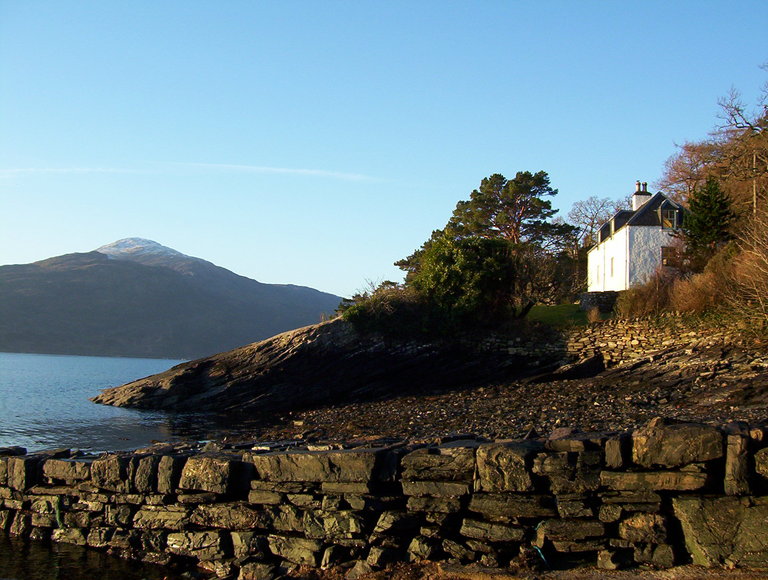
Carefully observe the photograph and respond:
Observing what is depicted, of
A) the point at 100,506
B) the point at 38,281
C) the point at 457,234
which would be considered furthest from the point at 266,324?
the point at 100,506

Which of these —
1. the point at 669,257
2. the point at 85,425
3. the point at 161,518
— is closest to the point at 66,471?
the point at 161,518

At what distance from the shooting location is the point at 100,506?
11.0m

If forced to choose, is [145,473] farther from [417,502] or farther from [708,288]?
[708,288]

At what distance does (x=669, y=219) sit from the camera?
38531 millimetres

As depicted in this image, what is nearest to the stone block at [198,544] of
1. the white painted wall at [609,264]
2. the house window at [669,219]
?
the white painted wall at [609,264]

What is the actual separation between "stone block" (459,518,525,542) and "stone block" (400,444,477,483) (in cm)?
60

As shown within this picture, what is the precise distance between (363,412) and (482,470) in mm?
18630

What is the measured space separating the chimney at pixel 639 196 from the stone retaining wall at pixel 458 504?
119 feet

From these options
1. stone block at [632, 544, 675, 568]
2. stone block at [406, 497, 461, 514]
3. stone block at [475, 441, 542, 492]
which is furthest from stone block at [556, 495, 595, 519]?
stone block at [406, 497, 461, 514]

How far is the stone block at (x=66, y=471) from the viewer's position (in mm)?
11266

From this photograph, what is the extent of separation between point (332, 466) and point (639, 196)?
39008mm

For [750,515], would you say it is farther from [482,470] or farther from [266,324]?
[266,324]

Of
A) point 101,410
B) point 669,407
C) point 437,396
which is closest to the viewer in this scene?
point 669,407

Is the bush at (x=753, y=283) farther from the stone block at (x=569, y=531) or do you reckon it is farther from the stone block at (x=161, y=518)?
the stone block at (x=161, y=518)
